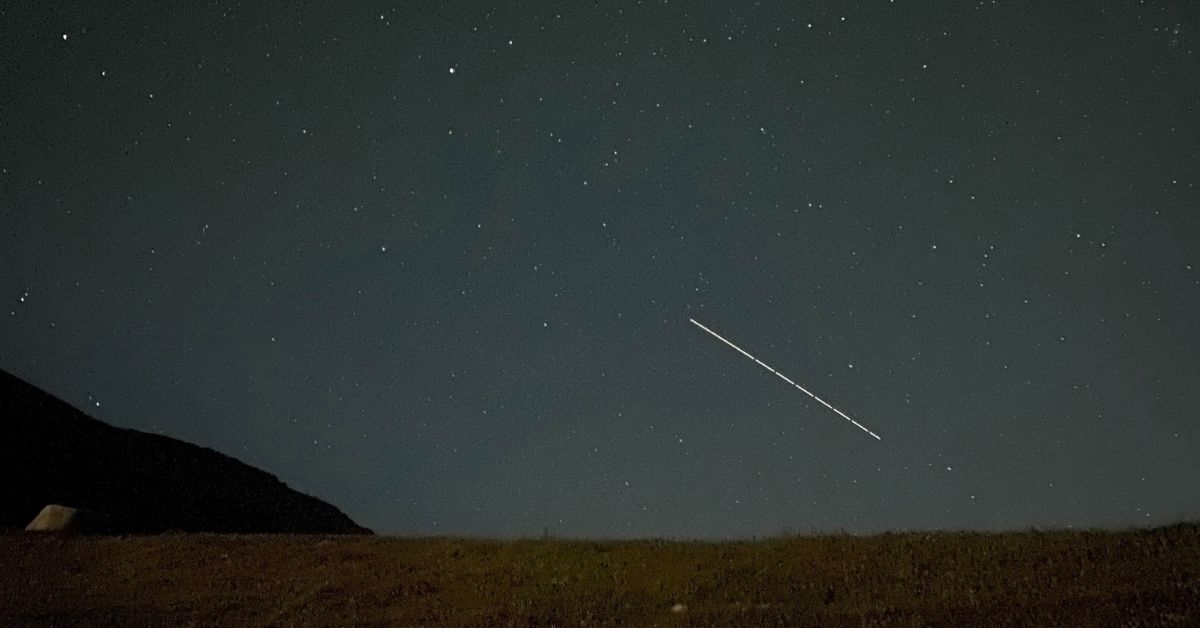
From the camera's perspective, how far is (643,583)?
17812mm

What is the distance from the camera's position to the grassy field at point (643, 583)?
44.4 ft

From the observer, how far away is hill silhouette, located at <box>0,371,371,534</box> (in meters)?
76.9

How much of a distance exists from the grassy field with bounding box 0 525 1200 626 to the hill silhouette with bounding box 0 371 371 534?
1819 inches

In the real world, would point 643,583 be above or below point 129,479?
below

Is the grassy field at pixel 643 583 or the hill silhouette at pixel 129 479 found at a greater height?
the hill silhouette at pixel 129 479

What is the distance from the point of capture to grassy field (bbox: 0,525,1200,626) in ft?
44.4

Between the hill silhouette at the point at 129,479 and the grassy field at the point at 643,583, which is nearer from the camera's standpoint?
the grassy field at the point at 643,583

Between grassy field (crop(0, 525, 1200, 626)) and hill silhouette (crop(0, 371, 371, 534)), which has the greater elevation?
hill silhouette (crop(0, 371, 371, 534))

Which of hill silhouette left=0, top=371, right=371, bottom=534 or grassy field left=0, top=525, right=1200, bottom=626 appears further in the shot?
hill silhouette left=0, top=371, right=371, bottom=534

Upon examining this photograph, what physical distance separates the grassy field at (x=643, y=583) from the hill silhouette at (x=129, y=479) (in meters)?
46.2

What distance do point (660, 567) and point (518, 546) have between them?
5.23 meters

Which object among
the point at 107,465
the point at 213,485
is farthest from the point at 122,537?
the point at 213,485

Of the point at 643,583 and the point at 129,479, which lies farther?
the point at 129,479

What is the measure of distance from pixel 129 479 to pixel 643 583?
85353 millimetres
